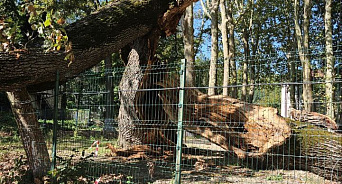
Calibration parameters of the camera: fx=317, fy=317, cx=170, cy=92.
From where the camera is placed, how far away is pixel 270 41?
87.7 ft

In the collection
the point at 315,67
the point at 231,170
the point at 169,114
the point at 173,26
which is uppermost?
the point at 173,26

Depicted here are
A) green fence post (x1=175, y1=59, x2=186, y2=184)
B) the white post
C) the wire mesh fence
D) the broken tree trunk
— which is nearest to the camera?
green fence post (x1=175, y1=59, x2=186, y2=184)

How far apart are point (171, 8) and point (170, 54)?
17891 mm

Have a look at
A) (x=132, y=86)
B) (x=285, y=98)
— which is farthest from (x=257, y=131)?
(x=132, y=86)

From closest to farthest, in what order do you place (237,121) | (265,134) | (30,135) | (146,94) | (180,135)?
(180,135) < (30,135) < (265,134) < (237,121) < (146,94)

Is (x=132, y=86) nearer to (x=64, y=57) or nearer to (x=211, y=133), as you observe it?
(x=211, y=133)

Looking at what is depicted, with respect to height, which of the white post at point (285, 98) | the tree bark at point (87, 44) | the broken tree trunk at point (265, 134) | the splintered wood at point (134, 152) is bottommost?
the splintered wood at point (134, 152)

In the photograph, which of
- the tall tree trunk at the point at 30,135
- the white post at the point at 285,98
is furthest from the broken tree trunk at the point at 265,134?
the tall tree trunk at the point at 30,135

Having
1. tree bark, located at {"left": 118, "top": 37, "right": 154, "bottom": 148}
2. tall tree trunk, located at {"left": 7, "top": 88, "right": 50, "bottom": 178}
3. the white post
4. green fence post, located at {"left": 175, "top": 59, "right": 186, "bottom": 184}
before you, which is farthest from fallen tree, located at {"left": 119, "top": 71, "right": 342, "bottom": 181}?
tall tree trunk, located at {"left": 7, "top": 88, "right": 50, "bottom": 178}

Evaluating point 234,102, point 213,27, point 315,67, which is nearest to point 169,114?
point 234,102

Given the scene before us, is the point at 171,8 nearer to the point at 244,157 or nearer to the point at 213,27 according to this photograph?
the point at 244,157

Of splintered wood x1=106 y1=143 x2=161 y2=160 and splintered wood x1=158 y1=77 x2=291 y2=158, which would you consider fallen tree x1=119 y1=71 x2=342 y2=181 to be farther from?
splintered wood x1=106 y1=143 x2=161 y2=160

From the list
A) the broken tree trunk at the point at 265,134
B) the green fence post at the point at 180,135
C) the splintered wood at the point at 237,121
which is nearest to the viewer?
the green fence post at the point at 180,135

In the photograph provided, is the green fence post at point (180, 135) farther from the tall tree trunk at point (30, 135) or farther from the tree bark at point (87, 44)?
the tall tree trunk at point (30, 135)
